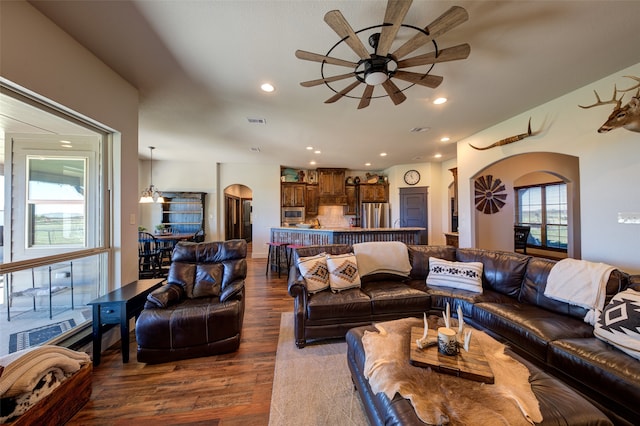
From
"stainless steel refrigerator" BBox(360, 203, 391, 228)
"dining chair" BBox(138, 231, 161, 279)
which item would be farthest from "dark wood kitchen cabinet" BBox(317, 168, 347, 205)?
"dining chair" BBox(138, 231, 161, 279)

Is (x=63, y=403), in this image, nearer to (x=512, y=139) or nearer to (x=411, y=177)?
(x=512, y=139)

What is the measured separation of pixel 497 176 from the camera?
5145mm

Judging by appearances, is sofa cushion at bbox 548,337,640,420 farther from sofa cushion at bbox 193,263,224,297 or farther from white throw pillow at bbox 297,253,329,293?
sofa cushion at bbox 193,263,224,297

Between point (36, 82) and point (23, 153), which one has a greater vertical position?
point (36, 82)

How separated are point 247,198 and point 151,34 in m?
8.97

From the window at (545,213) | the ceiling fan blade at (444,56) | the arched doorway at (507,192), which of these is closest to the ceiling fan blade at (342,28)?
the ceiling fan blade at (444,56)

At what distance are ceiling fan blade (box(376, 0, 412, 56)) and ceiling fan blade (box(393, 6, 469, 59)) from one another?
0.17 m

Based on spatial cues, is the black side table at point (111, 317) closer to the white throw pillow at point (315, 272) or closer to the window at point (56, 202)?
the window at point (56, 202)

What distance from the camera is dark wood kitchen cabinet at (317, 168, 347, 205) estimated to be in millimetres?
7766

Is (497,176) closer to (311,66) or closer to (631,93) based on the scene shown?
(631,93)

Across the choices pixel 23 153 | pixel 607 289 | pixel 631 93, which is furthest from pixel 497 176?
pixel 23 153

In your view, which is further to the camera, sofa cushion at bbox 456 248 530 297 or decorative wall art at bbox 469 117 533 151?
decorative wall art at bbox 469 117 533 151

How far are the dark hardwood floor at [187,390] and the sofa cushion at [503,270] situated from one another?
106 inches

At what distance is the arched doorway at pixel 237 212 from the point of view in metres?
7.66
